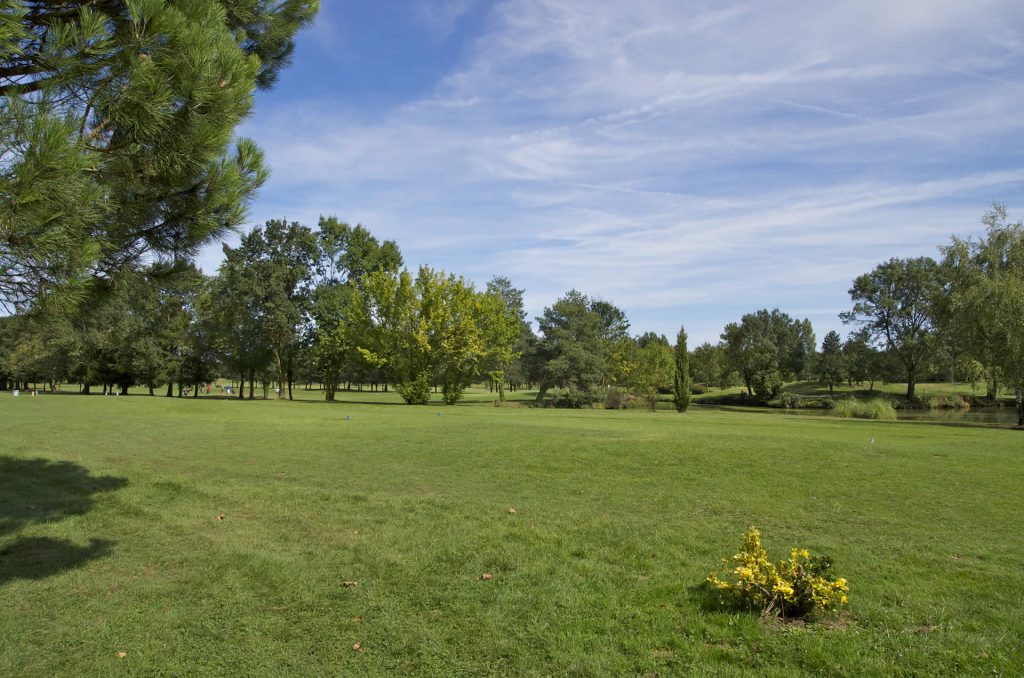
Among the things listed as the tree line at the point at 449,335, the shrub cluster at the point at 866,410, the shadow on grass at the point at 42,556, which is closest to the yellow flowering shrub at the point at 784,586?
the shadow on grass at the point at 42,556

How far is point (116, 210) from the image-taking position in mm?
5750

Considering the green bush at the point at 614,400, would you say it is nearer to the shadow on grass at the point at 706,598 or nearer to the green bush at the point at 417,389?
the green bush at the point at 417,389

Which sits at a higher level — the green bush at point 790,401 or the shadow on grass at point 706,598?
the shadow on grass at point 706,598

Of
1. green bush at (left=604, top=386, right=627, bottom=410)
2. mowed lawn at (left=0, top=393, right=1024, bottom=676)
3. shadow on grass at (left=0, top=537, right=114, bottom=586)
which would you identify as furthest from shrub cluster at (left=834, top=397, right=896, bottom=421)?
shadow on grass at (left=0, top=537, right=114, bottom=586)

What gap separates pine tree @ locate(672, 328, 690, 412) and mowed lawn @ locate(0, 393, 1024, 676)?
30230mm

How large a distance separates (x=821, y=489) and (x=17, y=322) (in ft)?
39.9

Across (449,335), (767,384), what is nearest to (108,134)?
(449,335)

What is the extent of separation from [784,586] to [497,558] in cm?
336

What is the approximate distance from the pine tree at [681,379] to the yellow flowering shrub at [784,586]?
133 feet

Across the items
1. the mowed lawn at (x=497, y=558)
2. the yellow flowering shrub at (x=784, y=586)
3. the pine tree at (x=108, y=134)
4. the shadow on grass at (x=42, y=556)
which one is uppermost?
the pine tree at (x=108, y=134)

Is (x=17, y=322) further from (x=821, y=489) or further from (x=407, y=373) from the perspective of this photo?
(x=407, y=373)

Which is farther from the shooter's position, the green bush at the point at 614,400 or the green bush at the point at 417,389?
the green bush at the point at 614,400

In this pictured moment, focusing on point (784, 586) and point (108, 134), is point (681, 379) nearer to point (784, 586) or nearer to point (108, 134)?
point (784, 586)

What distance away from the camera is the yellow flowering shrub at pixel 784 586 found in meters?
5.20
